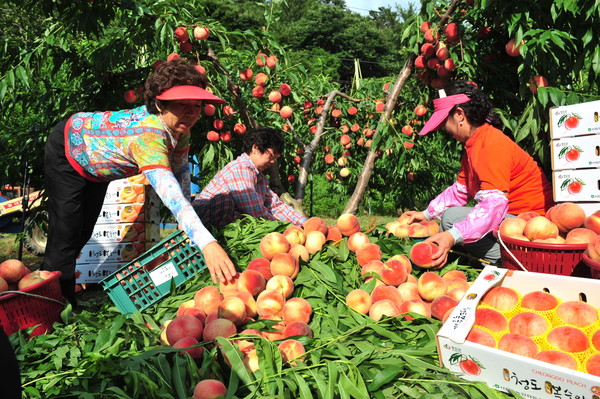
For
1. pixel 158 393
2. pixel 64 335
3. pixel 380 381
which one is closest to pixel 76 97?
pixel 64 335

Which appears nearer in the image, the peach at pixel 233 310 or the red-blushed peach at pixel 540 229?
the peach at pixel 233 310

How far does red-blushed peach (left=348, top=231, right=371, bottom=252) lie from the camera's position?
2654 mm

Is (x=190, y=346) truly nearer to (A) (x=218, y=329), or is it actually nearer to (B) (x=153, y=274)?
(A) (x=218, y=329)

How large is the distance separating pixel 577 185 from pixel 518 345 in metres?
1.27

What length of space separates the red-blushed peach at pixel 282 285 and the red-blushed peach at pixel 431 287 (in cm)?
61

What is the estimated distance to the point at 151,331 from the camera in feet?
6.97

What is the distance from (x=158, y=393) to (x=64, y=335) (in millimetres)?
761

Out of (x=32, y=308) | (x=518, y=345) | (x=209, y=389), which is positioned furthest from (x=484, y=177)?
(x=32, y=308)

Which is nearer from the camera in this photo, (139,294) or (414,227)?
(139,294)

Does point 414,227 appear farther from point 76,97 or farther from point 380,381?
point 76,97

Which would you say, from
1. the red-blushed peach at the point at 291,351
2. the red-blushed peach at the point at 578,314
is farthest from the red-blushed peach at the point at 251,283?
the red-blushed peach at the point at 578,314

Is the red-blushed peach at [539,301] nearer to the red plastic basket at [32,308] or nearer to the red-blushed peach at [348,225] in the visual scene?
the red-blushed peach at [348,225]

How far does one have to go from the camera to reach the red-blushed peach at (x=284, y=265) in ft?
7.83

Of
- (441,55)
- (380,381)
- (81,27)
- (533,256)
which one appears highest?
(81,27)
